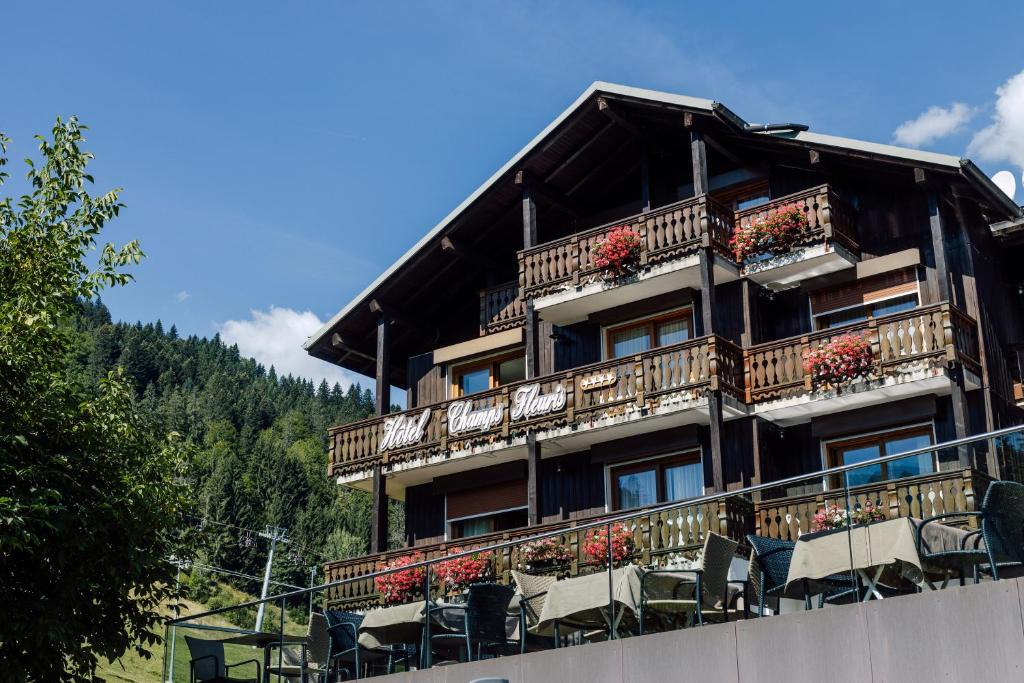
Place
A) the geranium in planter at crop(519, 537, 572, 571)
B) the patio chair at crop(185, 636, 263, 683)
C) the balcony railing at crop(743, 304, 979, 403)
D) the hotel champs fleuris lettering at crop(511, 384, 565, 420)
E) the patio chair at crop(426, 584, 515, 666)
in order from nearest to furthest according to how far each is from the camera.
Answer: the patio chair at crop(426, 584, 515, 666), the geranium in planter at crop(519, 537, 572, 571), the patio chair at crop(185, 636, 263, 683), the balcony railing at crop(743, 304, 979, 403), the hotel champs fleuris lettering at crop(511, 384, 565, 420)

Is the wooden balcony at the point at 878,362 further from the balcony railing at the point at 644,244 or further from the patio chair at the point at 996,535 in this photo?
the patio chair at the point at 996,535

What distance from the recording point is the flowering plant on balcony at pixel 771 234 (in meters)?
21.9

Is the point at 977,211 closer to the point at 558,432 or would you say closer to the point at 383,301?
the point at 558,432

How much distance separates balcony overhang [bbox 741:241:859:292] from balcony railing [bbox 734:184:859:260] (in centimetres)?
13

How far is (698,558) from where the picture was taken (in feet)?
41.7

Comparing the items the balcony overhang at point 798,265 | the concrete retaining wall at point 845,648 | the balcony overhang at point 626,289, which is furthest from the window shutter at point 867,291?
the concrete retaining wall at point 845,648

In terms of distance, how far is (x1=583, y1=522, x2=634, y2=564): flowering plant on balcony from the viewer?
1368 cm

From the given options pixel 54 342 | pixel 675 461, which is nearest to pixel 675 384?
pixel 675 461

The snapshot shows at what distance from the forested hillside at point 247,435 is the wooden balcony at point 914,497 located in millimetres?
57956

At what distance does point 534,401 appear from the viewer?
23344 mm

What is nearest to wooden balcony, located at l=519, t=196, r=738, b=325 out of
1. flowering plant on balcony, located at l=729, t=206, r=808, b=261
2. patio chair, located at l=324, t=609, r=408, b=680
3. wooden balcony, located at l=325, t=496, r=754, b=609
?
flowering plant on balcony, located at l=729, t=206, r=808, b=261

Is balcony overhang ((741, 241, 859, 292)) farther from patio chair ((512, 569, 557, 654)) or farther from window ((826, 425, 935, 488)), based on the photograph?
patio chair ((512, 569, 557, 654))

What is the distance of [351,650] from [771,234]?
10570 millimetres

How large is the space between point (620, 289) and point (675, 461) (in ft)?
10.2
